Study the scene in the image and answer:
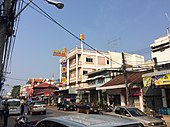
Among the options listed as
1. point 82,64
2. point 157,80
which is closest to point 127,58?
point 82,64

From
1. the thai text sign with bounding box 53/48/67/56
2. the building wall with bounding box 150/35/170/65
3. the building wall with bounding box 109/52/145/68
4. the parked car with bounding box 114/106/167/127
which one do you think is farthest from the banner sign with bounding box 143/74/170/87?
the thai text sign with bounding box 53/48/67/56

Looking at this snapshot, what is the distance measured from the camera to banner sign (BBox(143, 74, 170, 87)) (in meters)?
17.7

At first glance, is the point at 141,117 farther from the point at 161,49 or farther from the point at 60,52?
the point at 60,52

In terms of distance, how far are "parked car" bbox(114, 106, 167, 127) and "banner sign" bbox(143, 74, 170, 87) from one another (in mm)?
7084

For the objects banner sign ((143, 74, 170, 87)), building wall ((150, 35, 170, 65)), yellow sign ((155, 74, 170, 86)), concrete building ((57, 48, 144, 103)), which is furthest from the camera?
concrete building ((57, 48, 144, 103))

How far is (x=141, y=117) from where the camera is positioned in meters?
11.1

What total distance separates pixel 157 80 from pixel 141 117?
8681mm

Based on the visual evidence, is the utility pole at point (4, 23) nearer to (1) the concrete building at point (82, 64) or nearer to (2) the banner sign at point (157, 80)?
(2) the banner sign at point (157, 80)

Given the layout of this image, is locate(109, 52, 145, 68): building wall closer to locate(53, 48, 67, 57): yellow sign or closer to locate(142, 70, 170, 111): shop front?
locate(53, 48, 67, 57): yellow sign

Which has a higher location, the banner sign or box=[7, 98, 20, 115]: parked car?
the banner sign

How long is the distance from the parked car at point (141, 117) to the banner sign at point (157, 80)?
23.2 feet

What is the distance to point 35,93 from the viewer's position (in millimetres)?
72812

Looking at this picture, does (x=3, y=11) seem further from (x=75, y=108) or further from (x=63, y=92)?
(x=63, y=92)

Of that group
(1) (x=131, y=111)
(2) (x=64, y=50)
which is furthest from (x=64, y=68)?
(1) (x=131, y=111)
